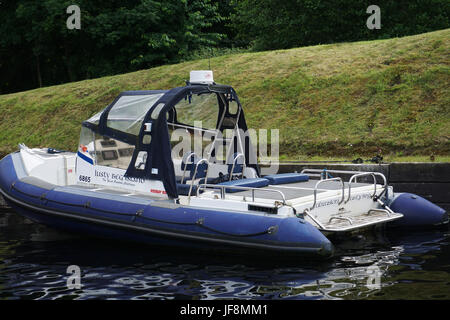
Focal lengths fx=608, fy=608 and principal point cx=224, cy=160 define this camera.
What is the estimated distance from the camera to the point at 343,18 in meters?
23.9

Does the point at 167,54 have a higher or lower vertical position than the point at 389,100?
higher

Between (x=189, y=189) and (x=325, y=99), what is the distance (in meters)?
7.61

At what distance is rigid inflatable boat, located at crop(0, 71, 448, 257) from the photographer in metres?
7.76

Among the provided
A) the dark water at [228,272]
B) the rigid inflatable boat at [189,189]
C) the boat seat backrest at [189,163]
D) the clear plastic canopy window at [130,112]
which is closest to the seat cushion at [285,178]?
the rigid inflatable boat at [189,189]

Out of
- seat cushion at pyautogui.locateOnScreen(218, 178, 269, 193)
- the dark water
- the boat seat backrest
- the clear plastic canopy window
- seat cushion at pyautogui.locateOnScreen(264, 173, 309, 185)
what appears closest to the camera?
the dark water

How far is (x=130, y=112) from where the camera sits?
9.23 meters

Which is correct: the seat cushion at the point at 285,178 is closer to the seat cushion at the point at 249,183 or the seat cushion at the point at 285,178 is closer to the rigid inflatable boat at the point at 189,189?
the rigid inflatable boat at the point at 189,189

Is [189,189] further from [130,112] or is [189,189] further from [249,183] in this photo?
[130,112]

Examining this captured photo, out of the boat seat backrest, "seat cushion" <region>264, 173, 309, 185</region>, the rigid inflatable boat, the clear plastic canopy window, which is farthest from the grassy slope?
the clear plastic canopy window

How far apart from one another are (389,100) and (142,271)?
29.3 feet

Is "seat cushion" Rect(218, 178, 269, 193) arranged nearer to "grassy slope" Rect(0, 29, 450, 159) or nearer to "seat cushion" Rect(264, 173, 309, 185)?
"seat cushion" Rect(264, 173, 309, 185)

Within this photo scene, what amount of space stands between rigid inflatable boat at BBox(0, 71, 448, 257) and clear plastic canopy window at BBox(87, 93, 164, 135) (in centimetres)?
2

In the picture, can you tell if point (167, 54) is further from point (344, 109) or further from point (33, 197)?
point (33, 197)
